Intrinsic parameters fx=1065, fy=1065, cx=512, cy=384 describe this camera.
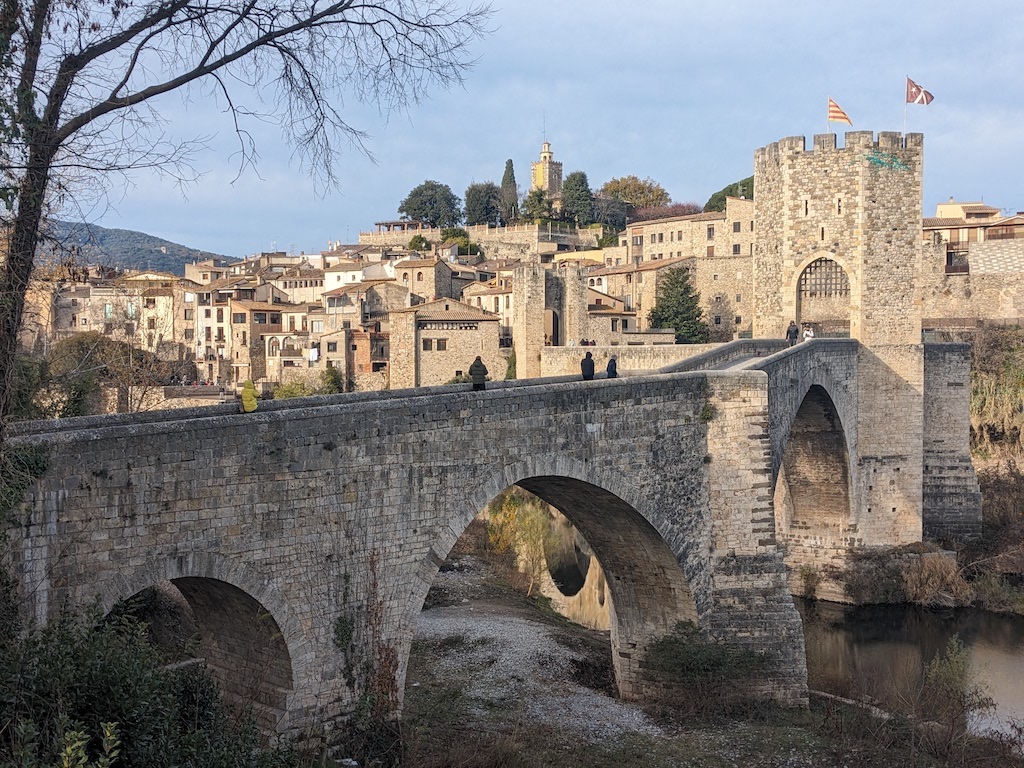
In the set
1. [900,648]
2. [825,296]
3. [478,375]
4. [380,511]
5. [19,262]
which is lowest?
[900,648]

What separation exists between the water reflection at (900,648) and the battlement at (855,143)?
1175 centimetres

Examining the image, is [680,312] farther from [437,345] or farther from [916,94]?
[916,94]

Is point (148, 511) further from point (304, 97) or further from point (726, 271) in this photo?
point (726, 271)

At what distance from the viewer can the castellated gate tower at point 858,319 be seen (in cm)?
2778

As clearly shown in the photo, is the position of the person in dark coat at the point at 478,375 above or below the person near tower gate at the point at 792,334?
below

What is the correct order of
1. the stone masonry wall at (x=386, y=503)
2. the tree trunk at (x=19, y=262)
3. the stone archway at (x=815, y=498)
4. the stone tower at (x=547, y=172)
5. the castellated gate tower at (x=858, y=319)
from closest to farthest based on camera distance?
the tree trunk at (x=19, y=262) → the stone masonry wall at (x=386, y=503) → the stone archway at (x=815, y=498) → the castellated gate tower at (x=858, y=319) → the stone tower at (x=547, y=172)

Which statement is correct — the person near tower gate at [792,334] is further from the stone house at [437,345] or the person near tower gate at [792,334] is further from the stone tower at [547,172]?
the stone tower at [547,172]

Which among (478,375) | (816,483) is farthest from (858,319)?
(478,375)

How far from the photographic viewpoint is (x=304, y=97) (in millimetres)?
8969

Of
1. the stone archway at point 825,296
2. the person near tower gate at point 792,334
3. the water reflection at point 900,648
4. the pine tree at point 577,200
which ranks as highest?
the pine tree at point 577,200

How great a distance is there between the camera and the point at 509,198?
91688mm

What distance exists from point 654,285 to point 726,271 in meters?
3.70

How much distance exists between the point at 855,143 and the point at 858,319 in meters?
4.60

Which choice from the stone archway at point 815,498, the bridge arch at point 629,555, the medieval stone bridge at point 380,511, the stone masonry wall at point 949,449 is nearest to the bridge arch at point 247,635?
the medieval stone bridge at point 380,511
